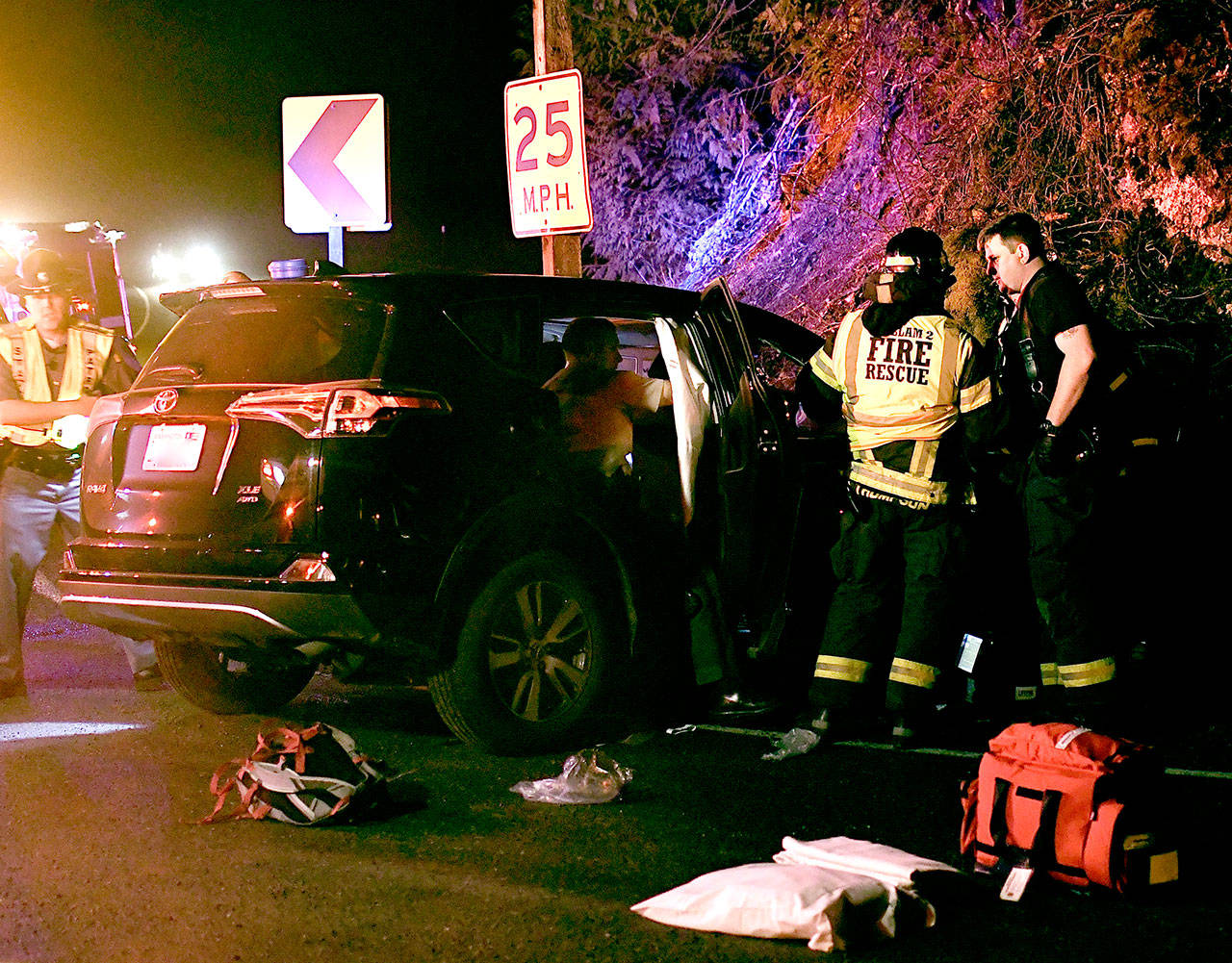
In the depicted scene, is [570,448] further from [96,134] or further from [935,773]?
[96,134]

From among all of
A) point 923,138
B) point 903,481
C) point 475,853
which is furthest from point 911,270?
point 923,138

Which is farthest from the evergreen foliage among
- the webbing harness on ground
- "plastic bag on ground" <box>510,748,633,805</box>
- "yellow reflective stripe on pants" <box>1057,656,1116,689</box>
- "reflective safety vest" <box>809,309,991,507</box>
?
the webbing harness on ground

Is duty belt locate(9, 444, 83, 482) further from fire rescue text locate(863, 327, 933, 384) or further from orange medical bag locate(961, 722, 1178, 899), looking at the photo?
orange medical bag locate(961, 722, 1178, 899)

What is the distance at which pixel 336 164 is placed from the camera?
7.82 meters

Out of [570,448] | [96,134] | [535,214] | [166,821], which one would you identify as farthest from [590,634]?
[96,134]

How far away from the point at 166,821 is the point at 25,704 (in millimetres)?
2282

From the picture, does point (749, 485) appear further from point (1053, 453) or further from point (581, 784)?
point (581, 784)

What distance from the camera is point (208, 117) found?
31984mm

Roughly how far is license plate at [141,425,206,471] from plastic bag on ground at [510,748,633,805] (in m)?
1.73

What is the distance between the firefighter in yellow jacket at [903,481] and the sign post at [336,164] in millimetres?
3481

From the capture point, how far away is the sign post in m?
7.78

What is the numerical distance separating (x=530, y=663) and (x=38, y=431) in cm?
287

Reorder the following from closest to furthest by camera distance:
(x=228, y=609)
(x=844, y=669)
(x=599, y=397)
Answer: (x=228, y=609)
(x=844, y=669)
(x=599, y=397)

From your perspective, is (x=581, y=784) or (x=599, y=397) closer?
(x=581, y=784)
